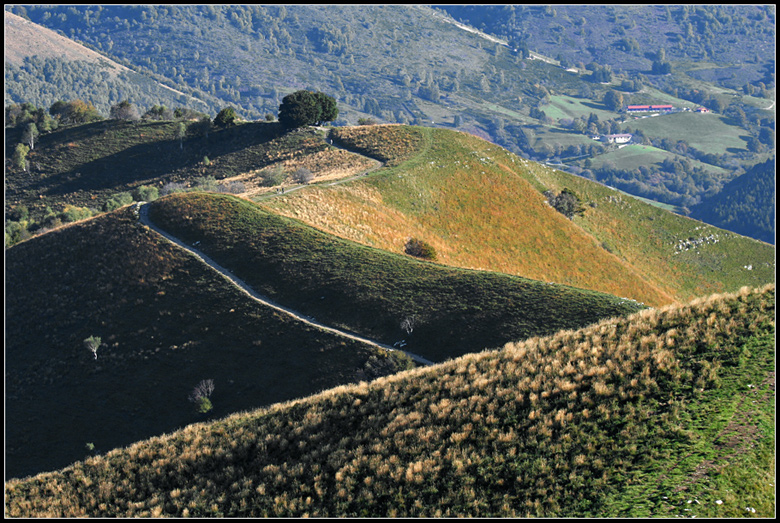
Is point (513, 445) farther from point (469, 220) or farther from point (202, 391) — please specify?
point (469, 220)

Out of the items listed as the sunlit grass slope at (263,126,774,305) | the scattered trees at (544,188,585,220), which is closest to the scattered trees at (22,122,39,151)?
the sunlit grass slope at (263,126,774,305)

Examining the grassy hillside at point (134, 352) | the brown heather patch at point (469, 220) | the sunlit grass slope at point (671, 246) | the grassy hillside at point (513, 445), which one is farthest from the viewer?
the sunlit grass slope at point (671, 246)

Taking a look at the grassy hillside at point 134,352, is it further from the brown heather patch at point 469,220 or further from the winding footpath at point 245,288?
the brown heather patch at point 469,220

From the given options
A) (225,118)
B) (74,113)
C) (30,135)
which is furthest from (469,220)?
(74,113)

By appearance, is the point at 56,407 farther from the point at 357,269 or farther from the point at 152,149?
the point at 152,149

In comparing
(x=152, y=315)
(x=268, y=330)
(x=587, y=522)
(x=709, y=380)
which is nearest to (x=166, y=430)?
(x=268, y=330)

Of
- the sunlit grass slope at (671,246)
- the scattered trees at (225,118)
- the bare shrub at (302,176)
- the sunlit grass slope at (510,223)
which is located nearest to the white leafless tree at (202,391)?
the sunlit grass slope at (510,223)
